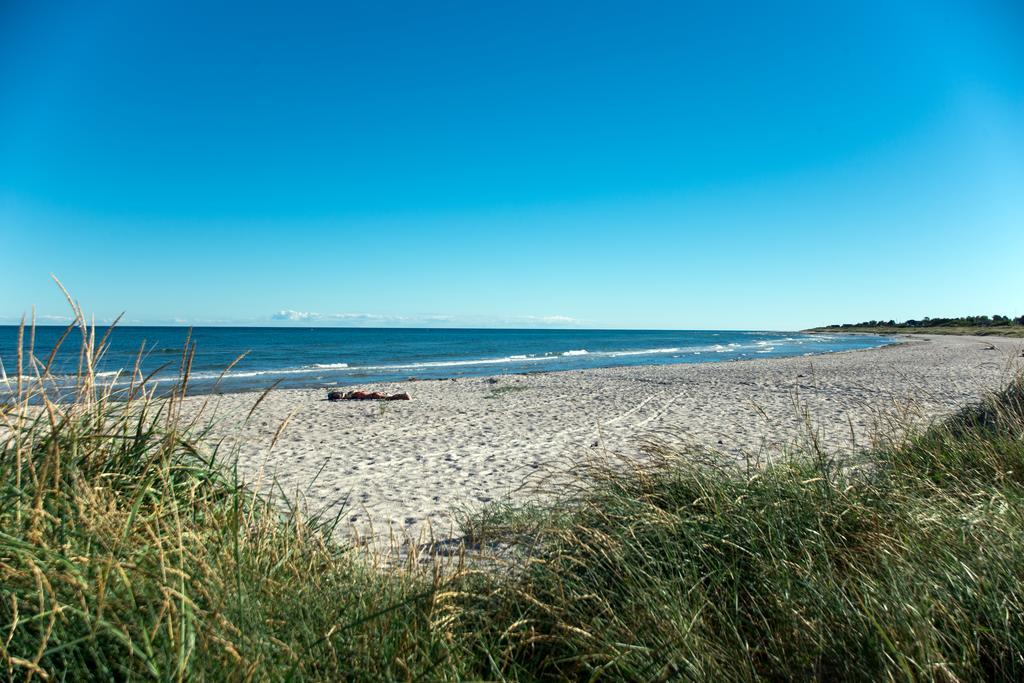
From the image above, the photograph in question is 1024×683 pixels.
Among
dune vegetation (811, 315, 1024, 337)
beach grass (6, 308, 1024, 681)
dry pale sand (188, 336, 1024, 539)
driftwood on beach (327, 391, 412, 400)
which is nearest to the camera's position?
beach grass (6, 308, 1024, 681)

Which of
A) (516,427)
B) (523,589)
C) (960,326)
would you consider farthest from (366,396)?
(960,326)

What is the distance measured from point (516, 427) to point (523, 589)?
9.48 meters

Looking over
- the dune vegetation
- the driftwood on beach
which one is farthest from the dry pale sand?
the dune vegetation

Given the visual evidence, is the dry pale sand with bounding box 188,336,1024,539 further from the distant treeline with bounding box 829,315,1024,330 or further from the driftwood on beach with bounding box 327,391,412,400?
the distant treeline with bounding box 829,315,1024,330

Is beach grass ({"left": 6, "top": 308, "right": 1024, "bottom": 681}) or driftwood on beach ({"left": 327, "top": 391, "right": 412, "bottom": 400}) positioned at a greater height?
beach grass ({"left": 6, "top": 308, "right": 1024, "bottom": 681})

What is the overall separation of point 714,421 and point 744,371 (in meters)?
15.5

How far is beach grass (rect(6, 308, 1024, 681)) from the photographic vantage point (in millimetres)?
1851

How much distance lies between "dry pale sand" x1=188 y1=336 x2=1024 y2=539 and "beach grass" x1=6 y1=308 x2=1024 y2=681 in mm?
454

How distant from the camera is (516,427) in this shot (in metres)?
12.2

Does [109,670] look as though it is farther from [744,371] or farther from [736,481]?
[744,371]

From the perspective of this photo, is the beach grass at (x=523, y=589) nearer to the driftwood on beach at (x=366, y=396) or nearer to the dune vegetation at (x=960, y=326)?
the driftwood on beach at (x=366, y=396)

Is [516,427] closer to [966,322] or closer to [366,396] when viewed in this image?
[366,396]

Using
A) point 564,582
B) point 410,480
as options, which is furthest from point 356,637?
Answer: point 410,480

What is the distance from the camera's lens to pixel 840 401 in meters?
14.9
